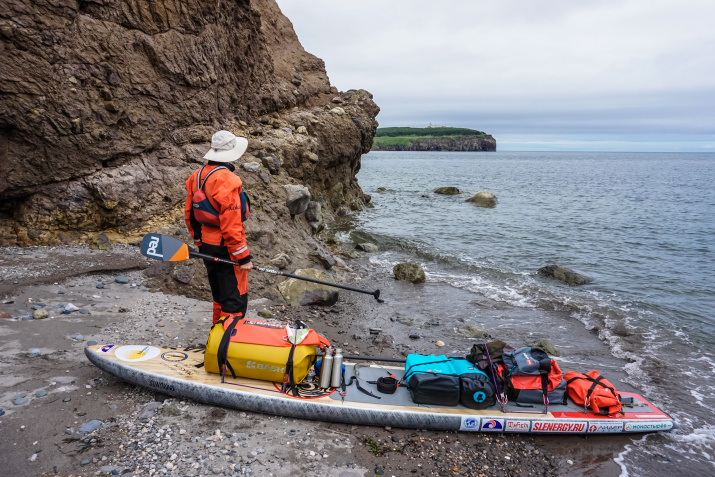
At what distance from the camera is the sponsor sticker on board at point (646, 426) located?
6027 millimetres

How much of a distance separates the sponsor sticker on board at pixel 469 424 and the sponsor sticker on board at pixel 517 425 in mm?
452

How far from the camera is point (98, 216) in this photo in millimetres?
10523

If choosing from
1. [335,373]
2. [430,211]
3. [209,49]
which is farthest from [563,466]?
[430,211]

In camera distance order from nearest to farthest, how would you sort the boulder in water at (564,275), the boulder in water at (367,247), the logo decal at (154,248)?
the logo decal at (154,248)
the boulder in water at (564,275)
the boulder in water at (367,247)

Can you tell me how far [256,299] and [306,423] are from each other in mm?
4665

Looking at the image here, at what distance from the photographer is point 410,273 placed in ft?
45.5

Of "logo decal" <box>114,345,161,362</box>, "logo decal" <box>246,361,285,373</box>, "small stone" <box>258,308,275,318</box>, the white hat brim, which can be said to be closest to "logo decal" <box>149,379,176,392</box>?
"logo decal" <box>114,345,161,362</box>

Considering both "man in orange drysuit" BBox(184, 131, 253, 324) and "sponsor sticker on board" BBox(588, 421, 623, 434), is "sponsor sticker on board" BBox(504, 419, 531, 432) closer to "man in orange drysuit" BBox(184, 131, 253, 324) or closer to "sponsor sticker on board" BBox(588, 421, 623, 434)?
"sponsor sticker on board" BBox(588, 421, 623, 434)

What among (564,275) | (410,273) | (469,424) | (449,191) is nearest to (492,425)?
(469,424)

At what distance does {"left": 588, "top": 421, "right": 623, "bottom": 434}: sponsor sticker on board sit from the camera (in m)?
5.88

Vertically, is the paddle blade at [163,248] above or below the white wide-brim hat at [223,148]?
below

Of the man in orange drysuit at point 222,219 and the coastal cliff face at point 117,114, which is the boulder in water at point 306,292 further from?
the man in orange drysuit at point 222,219

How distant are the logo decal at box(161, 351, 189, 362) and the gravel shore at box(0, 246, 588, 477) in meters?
0.51

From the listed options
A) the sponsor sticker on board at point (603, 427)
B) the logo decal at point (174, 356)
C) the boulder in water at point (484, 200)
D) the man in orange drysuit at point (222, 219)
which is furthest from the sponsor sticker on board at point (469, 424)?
the boulder in water at point (484, 200)
